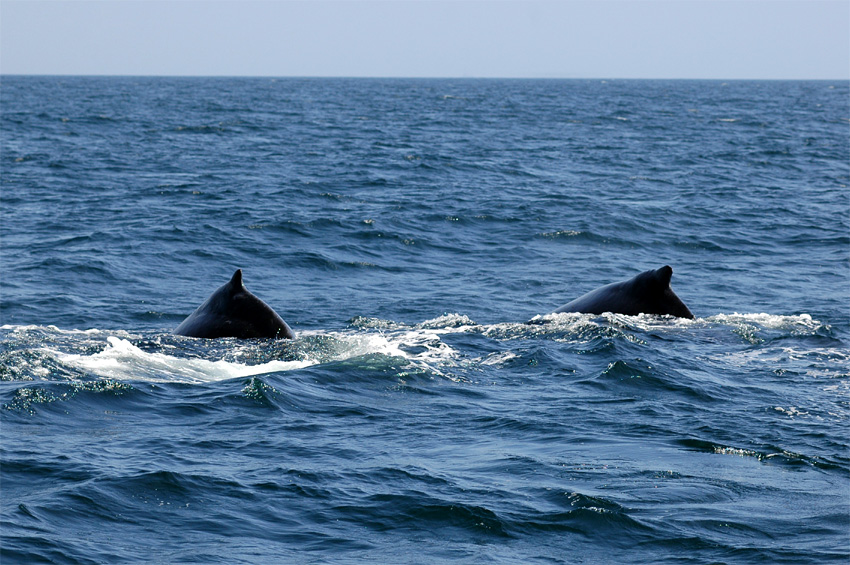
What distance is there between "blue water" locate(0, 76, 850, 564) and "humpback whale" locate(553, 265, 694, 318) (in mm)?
277

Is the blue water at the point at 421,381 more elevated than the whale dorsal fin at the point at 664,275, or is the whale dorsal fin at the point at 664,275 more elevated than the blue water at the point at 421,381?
the whale dorsal fin at the point at 664,275

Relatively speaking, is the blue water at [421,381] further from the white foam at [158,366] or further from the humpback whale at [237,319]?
the humpback whale at [237,319]

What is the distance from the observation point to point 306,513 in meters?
8.55

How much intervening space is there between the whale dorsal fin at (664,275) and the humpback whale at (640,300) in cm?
2

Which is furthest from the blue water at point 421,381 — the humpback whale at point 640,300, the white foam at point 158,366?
the humpback whale at point 640,300

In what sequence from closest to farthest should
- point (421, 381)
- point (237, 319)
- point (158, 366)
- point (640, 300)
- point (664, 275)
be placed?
point (421, 381)
point (158, 366)
point (237, 319)
point (664, 275)
point (640, 300)

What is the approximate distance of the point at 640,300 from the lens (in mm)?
16562

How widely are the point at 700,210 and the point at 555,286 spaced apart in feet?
38.5

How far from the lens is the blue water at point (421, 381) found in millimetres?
8328

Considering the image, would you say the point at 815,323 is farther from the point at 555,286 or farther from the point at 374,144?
the point at 374,144

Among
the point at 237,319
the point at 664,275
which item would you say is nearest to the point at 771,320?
the point at 664,275

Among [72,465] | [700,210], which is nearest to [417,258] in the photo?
[700,210]

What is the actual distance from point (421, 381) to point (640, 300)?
5.12 m

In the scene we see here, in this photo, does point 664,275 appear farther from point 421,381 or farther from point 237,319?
point 237,319
